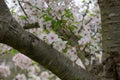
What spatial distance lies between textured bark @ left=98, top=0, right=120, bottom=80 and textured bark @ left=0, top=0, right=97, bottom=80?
0.11 m

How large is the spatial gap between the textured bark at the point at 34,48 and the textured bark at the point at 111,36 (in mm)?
114

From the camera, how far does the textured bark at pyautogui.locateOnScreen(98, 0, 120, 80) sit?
1.59 meters

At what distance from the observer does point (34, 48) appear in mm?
1419

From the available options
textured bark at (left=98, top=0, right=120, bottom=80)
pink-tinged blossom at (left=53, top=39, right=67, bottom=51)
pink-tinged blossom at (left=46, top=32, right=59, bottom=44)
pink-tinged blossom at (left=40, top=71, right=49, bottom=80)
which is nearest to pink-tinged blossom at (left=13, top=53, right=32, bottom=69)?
pink-tinged blossom at (left=40, top=71, right=49, bottom=80)

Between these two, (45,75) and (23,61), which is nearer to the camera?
(23,61)

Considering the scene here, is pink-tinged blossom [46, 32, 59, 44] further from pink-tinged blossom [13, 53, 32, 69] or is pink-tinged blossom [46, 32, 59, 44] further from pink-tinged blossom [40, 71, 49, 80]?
pink-tinged blossom [40, 71, 49, 80]

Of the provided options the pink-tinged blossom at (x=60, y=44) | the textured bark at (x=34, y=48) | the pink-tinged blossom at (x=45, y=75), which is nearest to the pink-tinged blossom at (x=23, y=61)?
the pink-tinged blossom at (x=45, y=75)

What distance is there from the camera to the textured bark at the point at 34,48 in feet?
4.47

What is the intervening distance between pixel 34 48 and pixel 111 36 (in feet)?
1.44

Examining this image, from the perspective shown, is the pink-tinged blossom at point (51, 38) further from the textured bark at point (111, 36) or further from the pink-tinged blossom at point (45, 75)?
the pink-tinged blossom at point (45, 75)

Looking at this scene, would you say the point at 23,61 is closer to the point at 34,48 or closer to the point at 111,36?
the point at 111,36

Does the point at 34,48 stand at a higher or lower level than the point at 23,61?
higher

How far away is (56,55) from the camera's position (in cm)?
149

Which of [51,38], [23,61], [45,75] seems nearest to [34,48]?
[51,38]
